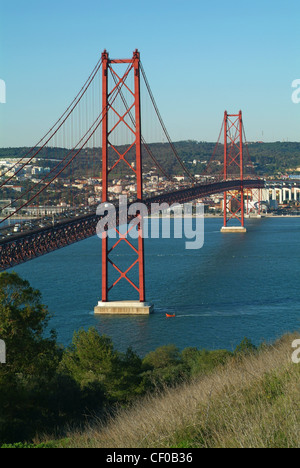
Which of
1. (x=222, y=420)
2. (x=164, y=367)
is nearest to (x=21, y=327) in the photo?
(x=222, y=420)

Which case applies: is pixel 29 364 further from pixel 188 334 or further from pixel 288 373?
pixel 188 334

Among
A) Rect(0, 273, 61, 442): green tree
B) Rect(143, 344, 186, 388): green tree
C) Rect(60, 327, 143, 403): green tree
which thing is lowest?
Rect(143, 344, 186, 388): green tree

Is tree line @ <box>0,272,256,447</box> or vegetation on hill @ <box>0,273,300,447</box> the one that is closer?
vegetation on hill @ <box>0,273,300,447</box>

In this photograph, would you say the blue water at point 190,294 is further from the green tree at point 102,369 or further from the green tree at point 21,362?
the green tree at point 21,362

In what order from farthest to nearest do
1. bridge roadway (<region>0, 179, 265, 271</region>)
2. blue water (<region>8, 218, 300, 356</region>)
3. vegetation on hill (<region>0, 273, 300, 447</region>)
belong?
blue water (<region>8, 218, 300, 356</region>)
bridge roadway (<region>0, 179, 265, 271</region>)
vegetation on hill (<region>0, 273, 300, 447</region>)

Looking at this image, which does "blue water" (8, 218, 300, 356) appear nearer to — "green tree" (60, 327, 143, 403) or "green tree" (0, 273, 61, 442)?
"green tree" (60, 327, 143, 403)

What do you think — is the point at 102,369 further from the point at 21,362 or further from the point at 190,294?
the point at 190,294

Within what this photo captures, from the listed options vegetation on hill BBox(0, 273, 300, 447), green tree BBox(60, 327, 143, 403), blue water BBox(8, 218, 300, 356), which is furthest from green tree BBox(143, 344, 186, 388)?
blue water BBox(8, 218, 300, 356)

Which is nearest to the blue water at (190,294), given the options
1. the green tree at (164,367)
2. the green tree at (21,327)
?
the green tree at (164,367)
